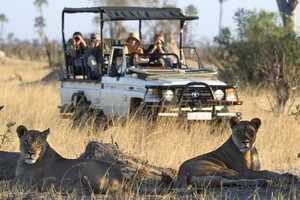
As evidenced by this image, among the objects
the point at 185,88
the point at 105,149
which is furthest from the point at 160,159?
the point at 185,88

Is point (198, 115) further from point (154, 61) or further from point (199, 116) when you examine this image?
point (154, 61)

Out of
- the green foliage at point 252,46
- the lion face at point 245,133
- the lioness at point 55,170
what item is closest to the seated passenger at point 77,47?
the green foliage at point 252,46

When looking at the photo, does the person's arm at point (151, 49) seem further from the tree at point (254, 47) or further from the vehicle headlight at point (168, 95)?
the tree at point (254, 47)

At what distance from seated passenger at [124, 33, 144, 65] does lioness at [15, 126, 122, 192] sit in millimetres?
6695

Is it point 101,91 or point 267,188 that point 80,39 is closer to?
point 101,91

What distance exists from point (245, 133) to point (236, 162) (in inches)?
12.6

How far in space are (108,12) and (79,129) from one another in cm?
268

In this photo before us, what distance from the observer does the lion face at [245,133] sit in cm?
862

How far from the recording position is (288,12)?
78.2 ft

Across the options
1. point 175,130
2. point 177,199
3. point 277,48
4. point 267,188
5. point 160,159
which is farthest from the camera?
point 277,48

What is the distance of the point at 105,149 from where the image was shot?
9695 millimetres

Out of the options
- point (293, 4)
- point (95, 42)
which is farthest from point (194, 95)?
point (293, 4)

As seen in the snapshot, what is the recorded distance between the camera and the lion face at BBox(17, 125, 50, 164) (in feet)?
27.0

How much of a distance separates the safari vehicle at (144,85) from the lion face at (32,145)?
5.00 meters
